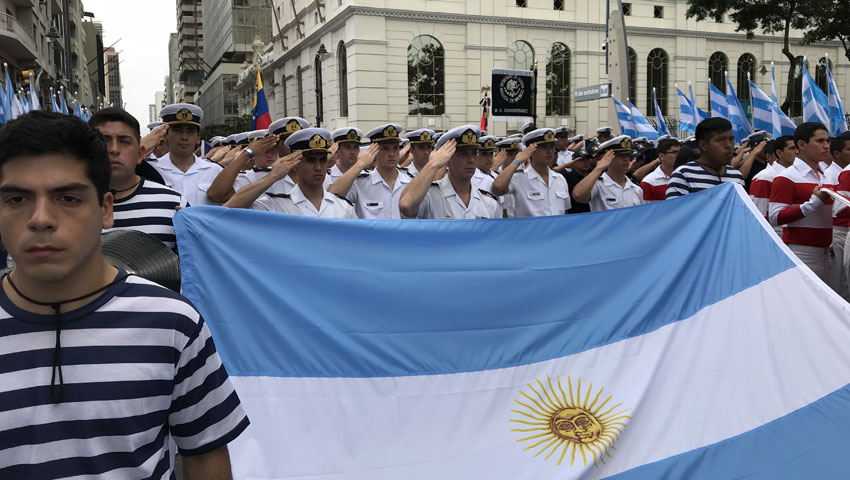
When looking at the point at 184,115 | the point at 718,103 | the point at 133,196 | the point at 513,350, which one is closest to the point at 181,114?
the point at 184,115

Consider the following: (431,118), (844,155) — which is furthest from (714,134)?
(431,118)

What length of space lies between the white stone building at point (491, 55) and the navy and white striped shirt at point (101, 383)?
100.0 ft

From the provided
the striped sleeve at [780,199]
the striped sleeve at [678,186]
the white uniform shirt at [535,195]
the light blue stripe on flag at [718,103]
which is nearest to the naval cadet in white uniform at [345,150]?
the white uniform shirt at [535,195]

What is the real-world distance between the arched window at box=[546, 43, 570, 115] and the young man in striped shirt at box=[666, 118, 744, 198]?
29305 millimetres

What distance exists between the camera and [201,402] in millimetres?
1736

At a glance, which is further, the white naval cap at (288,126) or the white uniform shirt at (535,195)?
the white uniform shirt at (535,195)

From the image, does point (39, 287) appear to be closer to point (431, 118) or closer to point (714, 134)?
point (714, 134)

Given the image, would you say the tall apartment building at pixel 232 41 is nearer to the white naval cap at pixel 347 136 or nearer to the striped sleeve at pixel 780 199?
→ the white naval cap at pixel 347 136

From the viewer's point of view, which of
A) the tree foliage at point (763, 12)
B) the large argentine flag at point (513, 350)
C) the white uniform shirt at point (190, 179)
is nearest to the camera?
the large argentine flag at point (513, 350)

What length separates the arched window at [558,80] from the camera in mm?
34406

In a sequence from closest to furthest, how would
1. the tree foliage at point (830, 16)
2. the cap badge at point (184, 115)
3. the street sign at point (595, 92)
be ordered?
the cap badge at point (184, 115)
the street sign at point (595, 92)
the tree foliage at point (830, 16)

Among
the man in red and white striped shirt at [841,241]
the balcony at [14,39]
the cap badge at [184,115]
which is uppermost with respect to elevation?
the balcony at [14,39]

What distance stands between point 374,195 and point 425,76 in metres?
26.6

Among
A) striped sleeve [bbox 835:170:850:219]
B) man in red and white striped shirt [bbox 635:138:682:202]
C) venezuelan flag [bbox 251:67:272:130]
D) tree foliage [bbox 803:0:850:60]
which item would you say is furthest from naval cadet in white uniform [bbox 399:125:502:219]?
tree foliage [bbox 803:0:850:60]
